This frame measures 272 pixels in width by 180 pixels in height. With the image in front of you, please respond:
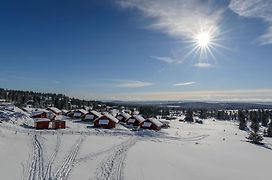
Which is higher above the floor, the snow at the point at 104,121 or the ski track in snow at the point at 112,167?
the snow at the point at 104,121

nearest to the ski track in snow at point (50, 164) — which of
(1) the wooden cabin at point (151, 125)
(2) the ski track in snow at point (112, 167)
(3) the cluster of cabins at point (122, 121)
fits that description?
(2) the ski track in snow at point (112, 167)

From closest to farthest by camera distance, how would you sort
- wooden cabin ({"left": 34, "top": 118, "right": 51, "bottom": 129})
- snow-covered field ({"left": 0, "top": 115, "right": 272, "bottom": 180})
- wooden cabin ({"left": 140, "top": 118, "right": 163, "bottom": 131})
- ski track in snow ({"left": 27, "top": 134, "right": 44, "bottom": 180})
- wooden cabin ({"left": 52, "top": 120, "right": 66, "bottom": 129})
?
1. ski track in snow ({"left": 27, "top": 134, "right": 44, "bottom": 180})
2. snow-covered field ({"left": 0, "top": 115, "right": 272, "bottom": 180})
3. wooden cabin ({"left": 34, "top": 118, "right": 51, "bottom": 129})
4. wooden cabin ({"left": 52, "top": 120, "right": 66, "bottom": 129})
5. wooden cabin ({"left": 140, "top": 118, "right": 163, "bottom": 131})

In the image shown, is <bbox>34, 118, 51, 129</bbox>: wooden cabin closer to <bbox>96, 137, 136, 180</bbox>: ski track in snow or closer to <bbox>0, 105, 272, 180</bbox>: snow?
<bbox>0, 105, 272, 180</bbox>: snow

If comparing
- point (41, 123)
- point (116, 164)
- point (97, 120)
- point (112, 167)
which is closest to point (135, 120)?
point (97, 120)

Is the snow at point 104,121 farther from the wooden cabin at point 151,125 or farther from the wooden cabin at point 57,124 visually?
the wooden cabin at point 57,124

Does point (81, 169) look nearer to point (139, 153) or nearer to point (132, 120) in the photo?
point (139, 153)

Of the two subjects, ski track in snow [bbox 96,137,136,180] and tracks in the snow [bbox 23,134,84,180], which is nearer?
tracks in the snow [bbox 23,134,84,180]

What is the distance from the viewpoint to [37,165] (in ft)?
85.9

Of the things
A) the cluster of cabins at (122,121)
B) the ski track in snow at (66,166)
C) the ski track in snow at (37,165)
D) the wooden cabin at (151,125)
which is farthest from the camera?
the wooden cabin at (151,125)

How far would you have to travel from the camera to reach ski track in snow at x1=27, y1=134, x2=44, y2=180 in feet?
73.2

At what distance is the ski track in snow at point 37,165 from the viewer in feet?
73.2

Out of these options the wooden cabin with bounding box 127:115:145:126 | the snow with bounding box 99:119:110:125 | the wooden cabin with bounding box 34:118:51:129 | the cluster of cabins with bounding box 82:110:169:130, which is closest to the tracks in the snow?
the wooden cabin with bounding box 34:118:51:129

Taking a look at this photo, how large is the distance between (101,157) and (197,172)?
10905 mm

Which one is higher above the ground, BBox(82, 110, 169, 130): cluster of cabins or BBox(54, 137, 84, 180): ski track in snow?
BBox(82, 110, 169, 130): cluster of cabins
